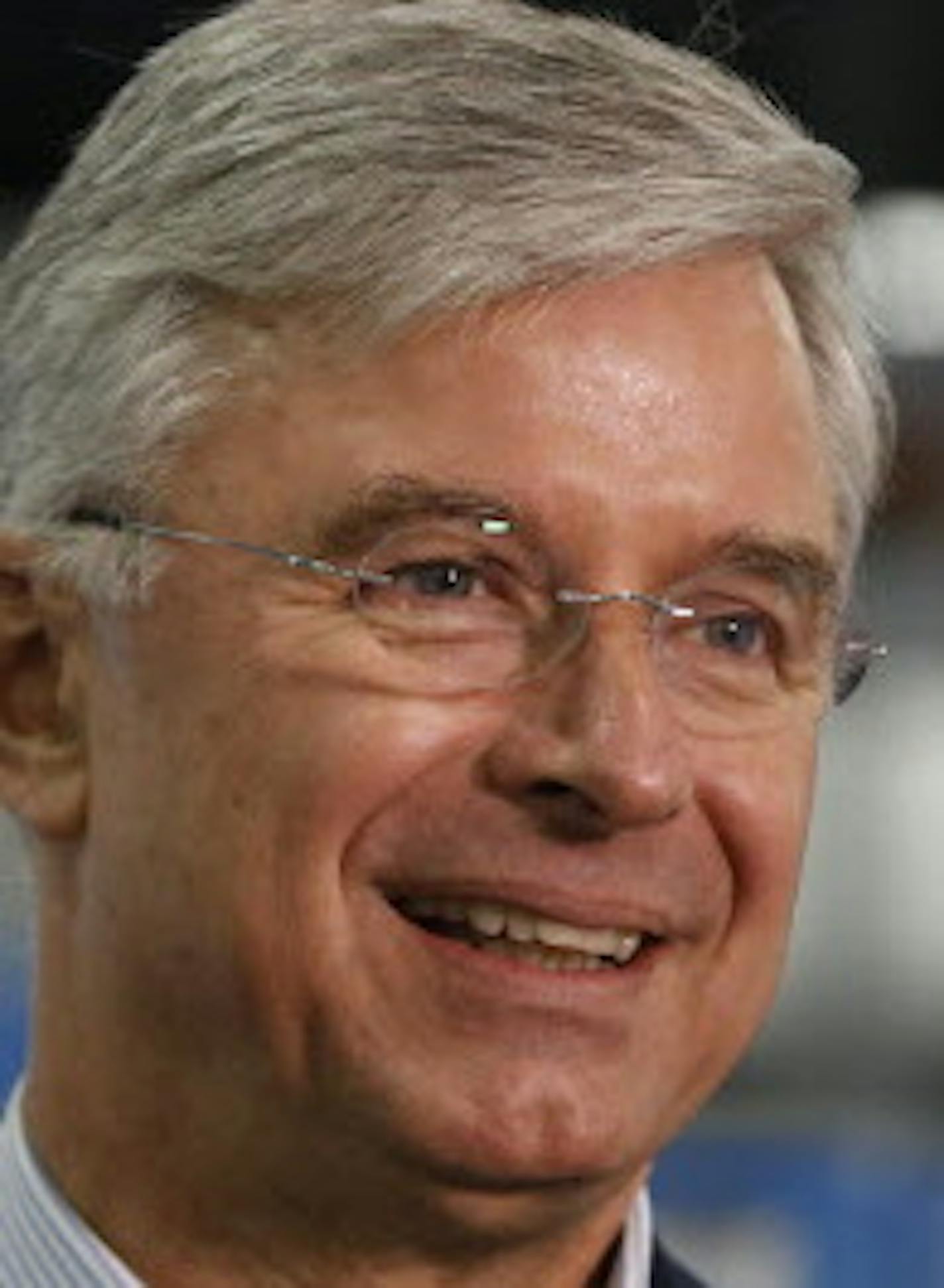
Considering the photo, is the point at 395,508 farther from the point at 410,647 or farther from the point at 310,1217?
the point at 310,1217

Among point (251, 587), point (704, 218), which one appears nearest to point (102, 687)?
point (251, 587)

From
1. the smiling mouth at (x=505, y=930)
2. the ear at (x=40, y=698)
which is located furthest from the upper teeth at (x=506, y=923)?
the ear at (x=40, y=698)

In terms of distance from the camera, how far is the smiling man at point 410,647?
1720 mm

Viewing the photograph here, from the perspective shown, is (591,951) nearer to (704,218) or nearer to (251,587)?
(251,587)

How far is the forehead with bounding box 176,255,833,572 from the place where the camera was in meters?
1.73

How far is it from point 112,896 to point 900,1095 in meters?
3.35

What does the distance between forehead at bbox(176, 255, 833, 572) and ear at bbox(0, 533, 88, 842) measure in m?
0.13

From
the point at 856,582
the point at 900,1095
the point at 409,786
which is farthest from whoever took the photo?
the point at 900,1095

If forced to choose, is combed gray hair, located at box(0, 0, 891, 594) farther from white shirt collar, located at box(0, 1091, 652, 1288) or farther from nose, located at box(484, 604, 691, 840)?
white shirt collar, located at box(0, 1091, 652, 1288)

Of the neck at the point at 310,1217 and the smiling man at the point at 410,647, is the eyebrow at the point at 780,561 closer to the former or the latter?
the smiling man at the point at 410,647

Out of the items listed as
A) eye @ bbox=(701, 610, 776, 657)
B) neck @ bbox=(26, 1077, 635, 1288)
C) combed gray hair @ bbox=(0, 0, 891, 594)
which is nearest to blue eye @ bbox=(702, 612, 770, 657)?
eye @ bbox=(701, 610, 776, 657)

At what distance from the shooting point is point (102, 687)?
1824 mm

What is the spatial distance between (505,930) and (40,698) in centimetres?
33

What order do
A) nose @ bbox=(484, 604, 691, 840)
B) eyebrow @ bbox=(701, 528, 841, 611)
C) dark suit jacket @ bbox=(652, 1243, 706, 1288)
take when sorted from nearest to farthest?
nose @ bbox=(484, 604, 691, 840)
eyebrow @ bbox=(701, 528, 841, 611)
dark suit jacket @ bbox=(652, 1243, 706, 1288)
